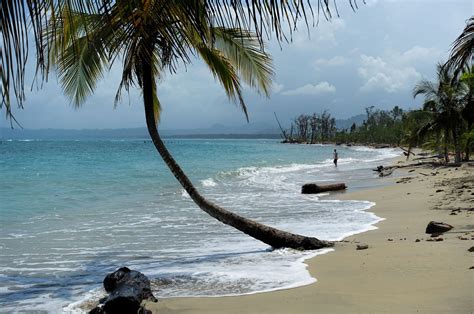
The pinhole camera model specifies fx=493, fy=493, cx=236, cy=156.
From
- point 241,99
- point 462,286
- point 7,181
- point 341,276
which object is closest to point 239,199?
point 241,99

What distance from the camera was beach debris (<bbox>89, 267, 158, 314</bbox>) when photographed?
530 cm

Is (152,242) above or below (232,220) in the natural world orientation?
below

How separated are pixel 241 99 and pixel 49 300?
4.38m

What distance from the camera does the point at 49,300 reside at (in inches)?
247

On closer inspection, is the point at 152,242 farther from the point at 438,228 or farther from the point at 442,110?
the point at 442,110

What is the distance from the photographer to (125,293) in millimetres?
5430

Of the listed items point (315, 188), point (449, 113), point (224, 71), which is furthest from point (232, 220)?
point (449, 113)

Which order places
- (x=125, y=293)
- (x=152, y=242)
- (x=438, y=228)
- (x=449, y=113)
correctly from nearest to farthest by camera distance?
(x=125, y=293)
(x=438, y=228)
(x=152, y=242)
(x=449, y=113)

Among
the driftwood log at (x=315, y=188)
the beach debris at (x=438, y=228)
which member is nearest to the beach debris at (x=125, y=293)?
the beach debris at (x=438, y=228)

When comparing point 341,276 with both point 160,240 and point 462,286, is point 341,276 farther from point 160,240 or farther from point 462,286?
point 160,240

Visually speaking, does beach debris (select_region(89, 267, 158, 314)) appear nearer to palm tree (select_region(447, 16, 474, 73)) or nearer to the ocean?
the ocean

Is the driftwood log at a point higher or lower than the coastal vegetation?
lower

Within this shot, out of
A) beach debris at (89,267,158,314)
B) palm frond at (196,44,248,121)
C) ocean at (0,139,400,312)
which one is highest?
palm frond at (196,44,248,121)

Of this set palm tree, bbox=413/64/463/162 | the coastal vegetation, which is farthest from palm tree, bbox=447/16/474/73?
palm tree, bbox=413/64/463/162
